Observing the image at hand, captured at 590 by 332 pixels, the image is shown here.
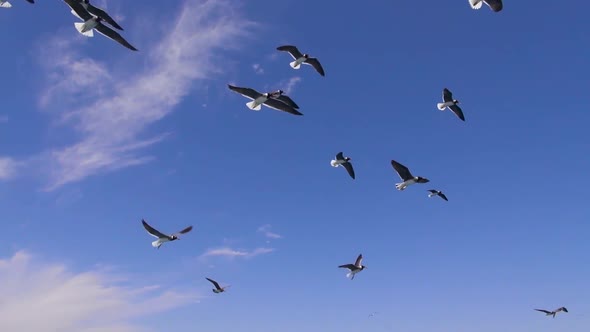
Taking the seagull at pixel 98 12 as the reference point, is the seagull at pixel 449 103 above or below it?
above

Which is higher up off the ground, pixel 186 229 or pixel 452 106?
pixel 452 106

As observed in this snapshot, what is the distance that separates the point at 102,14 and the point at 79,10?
1.18 metres

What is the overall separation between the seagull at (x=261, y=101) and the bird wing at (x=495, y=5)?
476 inches

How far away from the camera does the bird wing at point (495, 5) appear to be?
94.8 ft

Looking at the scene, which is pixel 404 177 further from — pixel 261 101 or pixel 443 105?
pixel 261 101

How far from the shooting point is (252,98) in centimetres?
3322

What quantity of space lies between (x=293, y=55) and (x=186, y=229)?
14405 mm

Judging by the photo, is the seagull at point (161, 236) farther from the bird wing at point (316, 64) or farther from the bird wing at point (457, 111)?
the bird wing at point (457, 111)

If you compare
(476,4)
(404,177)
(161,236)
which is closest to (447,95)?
(404,177)

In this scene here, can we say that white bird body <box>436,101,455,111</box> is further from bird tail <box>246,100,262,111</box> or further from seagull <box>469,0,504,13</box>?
bird tail <box>246,100,262,111</box>

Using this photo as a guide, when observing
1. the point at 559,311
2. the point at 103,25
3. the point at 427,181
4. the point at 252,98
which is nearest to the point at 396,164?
the point at 427,181

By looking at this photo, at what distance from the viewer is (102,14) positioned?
2895 cm

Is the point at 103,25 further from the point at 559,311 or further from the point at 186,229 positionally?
the point at 559,311

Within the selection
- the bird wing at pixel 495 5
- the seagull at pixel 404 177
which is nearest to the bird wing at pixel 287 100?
the seagull at pixel 404 177
